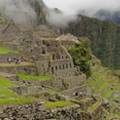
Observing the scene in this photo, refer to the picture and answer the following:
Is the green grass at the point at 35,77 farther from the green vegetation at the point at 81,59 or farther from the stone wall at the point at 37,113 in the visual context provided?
the stone wall at the point at 37,113

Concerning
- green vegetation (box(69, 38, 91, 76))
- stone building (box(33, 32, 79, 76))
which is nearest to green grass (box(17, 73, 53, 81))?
stone building (box(33, 32, 79, 76))

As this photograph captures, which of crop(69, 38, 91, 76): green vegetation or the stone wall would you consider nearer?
the stone wall

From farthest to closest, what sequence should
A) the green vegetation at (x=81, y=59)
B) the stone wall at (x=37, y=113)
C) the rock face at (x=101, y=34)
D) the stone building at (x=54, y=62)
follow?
the rock face at (x=101, y=34) < the green vegetation at (x=81, y=59) < the stone building at (x=54, y=62) < the stone wall at (x=37, y=113)

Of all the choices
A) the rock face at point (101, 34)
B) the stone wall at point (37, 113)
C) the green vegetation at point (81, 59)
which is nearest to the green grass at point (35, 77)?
the green vegetation at point (81, 59)

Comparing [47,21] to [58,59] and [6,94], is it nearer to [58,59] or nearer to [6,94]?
[58,59]

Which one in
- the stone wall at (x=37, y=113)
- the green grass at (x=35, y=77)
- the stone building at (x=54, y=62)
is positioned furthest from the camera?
the stone building at (x=54, y=62)

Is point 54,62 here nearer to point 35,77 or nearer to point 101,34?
point 35,77

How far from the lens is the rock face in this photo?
11821cm

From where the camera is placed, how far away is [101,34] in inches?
4776

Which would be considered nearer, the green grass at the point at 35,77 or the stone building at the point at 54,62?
the green grass at the point at 35,77

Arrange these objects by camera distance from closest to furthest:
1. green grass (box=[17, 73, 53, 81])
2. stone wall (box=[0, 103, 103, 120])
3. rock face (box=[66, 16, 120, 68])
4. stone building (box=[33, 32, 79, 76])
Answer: stone wall (box=[0, 103, 103, 120]) → green grass (box=[17, 73, 53, 81]) → stone building (box=[33, 32, 79, 76]) → rock face (box=[66, 16, 120, 68])

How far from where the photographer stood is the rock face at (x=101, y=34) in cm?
11821

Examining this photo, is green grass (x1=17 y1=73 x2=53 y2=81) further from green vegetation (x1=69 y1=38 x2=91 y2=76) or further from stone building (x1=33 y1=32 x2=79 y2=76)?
green vegetation (x1=69 y1=38 x2=91 y2=76)

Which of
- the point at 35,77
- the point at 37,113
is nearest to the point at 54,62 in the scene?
the point at 35,77
